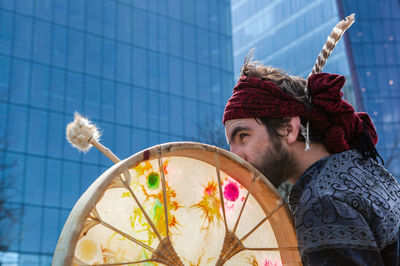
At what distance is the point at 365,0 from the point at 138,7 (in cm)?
1759

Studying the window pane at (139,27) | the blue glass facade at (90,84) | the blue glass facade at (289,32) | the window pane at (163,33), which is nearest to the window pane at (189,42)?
the blue glass facade at (90,84)

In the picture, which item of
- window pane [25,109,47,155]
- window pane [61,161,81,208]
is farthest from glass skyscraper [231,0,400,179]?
window pane [25,109,47,155]

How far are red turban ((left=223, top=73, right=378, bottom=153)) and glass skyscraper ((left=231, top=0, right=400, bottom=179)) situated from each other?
32524mm

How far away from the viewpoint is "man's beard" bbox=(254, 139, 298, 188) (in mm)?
2045

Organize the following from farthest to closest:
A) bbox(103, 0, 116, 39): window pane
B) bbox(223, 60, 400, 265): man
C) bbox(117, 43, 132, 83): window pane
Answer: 1. bbox(103, 0, 116, 39): window pane
2. bbox(117, 43, 132, 83): window pane
3. bbox(223, 60, 400, 265): man

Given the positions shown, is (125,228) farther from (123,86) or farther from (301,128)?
(123,86)

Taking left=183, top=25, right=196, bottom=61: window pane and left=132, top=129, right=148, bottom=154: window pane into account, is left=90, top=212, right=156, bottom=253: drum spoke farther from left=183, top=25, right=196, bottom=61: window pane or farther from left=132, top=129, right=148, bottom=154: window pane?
left=183, top=25, right=196, bottom=61: window pane

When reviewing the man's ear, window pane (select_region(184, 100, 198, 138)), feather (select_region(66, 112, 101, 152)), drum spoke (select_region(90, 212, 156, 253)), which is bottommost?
drum spoke (select_region(90, 212, 156, 253))

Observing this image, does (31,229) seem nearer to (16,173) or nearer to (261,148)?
(16,173)

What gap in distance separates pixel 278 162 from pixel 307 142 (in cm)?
13

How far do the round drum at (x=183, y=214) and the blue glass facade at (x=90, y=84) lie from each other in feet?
61.8

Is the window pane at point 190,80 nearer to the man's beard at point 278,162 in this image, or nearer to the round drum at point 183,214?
the round drum at point 183,214

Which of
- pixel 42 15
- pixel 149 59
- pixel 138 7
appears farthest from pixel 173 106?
pixel 42 15

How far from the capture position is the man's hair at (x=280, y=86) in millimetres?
2041
